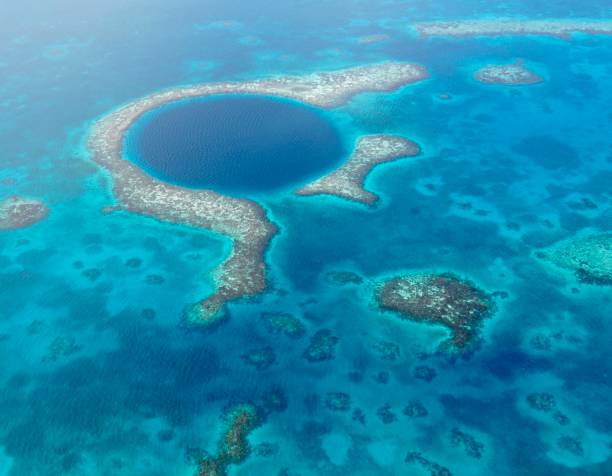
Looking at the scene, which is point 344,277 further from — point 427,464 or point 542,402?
point 542,402

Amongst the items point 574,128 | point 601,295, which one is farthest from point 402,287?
point 574,128

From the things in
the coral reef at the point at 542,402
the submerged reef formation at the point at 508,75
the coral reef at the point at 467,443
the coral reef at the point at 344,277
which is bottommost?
the coral reef at the point at 467,443

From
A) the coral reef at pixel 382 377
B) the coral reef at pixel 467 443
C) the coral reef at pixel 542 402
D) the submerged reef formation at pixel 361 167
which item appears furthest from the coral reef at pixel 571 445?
the submerged reef formation at pixel 361 167

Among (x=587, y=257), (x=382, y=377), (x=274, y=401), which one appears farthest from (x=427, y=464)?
(x=587, y=257)

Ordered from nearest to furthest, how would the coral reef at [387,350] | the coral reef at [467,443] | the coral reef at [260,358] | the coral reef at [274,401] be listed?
the coral reef at [467,443] < the coral reef at [274,401] < the coral reef at [260,358] < the coral reef at [387,350]

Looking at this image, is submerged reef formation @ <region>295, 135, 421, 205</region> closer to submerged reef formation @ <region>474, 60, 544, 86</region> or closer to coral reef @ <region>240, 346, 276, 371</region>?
coral reef @ <region>240, 346, 276, 371</region>

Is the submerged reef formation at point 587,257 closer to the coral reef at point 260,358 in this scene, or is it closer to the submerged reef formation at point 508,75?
the coral reef at point 260,358
